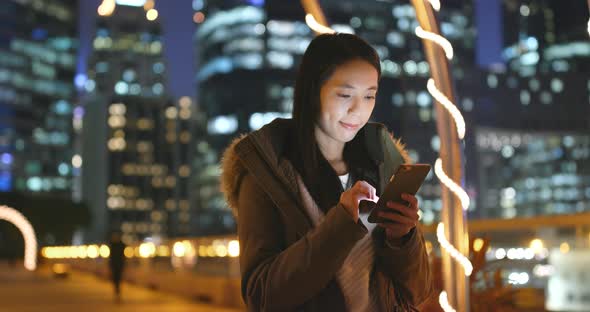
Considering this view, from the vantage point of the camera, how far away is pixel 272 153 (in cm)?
196

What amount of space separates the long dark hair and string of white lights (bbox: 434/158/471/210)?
3.81 feet

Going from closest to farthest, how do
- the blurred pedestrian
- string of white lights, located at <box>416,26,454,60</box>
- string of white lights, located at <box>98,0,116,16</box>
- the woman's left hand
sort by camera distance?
1. the woman's left hand
2. string of white lights, located at <box>416,26,454,60</box>
3. string of white lights, located at <box>98,0,116,16</box>
4. the blurred pedestrian

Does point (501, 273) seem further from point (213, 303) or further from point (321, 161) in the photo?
point (213, 303)

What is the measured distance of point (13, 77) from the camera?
398 ft

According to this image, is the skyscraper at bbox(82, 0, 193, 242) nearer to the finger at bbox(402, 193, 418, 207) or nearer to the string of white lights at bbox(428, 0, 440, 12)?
the string of white lights at bbox(428, 0, 440, 12)

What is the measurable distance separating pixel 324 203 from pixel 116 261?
1721cm

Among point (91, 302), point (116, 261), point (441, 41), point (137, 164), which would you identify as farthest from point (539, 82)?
point (137, 164)

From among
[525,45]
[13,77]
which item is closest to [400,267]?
[525,45]

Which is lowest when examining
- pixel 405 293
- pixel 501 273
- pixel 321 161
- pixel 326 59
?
pixel 501 273

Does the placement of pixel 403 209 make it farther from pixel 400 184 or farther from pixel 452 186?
pixel 452 186

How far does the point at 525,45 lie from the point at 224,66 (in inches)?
4267

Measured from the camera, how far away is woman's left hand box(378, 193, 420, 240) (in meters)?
1.83

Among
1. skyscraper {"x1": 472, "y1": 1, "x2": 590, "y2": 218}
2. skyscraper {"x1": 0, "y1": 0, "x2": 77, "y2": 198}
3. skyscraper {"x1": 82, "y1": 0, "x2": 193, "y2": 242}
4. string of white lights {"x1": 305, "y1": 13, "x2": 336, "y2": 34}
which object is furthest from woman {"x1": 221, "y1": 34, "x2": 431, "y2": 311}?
skyscraper {"x1": 82, "y1": 0, "x2": 193, "y2": 242}

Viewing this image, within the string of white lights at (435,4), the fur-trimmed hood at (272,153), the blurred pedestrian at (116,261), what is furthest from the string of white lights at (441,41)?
the blurred pedestrian at (116,261)
